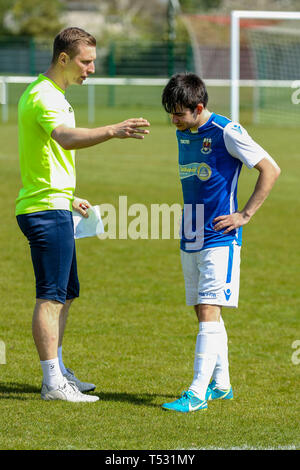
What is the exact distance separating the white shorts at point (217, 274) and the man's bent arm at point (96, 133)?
33.0 inches

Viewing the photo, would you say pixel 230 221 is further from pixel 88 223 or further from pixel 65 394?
pixel 65 394

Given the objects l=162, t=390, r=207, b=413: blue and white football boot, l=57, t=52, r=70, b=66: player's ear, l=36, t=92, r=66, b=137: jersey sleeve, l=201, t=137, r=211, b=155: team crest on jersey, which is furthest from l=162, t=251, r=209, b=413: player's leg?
l=57, t=52, r=70, b=66: player's ear

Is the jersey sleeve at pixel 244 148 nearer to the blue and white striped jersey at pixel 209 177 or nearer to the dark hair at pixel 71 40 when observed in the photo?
the blue and white striped jersey at pixel 209 177

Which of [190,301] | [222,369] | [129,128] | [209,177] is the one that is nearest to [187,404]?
[222,369]

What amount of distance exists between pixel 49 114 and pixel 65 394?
1.65 meters

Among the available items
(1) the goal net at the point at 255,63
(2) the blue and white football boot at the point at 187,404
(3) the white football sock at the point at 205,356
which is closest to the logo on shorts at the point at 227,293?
(3) the white football sock at the point at 205,356

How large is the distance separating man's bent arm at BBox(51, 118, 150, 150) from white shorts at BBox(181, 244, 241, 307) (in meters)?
0.84

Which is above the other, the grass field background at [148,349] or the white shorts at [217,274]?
the white shorts at [217,274]

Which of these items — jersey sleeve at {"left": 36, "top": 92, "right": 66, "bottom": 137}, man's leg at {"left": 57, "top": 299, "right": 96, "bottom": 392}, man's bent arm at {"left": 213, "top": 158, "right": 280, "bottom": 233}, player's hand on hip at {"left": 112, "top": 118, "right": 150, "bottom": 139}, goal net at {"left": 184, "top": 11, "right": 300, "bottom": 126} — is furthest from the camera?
goal net at {"left": 184, "top": 11, "right": 300, "bottom": 126}

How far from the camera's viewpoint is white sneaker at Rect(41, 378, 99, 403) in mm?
4980

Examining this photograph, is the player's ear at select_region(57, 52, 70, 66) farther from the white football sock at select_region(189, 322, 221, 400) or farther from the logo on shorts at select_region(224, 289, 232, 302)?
the white football sock at select_region(189, 322, 221, 400)

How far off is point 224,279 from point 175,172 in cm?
1268

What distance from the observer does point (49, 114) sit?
4617 mm

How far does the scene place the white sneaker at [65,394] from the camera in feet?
16.3
